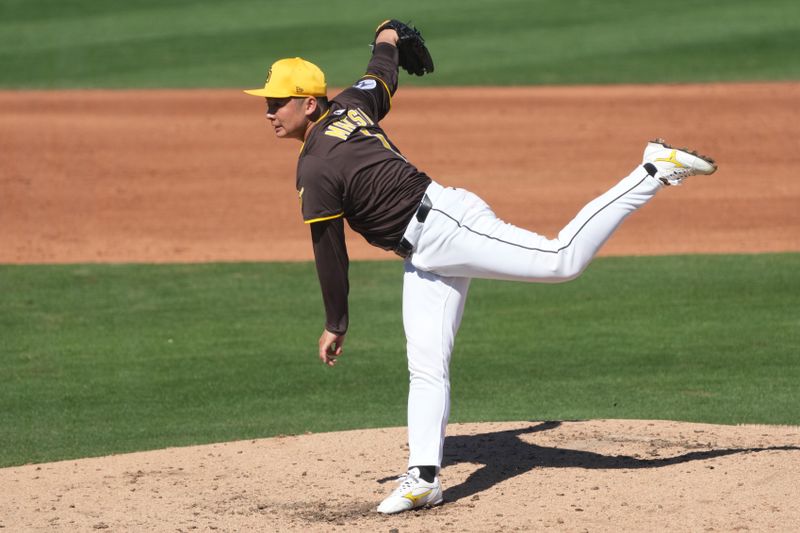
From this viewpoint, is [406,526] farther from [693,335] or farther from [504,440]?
[693,335]

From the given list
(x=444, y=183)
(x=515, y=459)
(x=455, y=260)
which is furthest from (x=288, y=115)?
(x=444, y=183)

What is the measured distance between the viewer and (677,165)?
212 inches

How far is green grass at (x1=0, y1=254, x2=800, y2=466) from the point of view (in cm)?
776

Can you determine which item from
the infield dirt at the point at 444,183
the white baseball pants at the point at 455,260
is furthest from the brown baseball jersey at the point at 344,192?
the infield dirt at the point at 444,183

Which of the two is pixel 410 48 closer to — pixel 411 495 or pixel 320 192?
pixel 320 192

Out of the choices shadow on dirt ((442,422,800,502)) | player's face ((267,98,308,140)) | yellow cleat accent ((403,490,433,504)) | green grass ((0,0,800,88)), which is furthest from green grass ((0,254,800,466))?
green grass ((0,0,800,88))

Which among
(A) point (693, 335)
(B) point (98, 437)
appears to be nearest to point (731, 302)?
(A) point (693, 335)

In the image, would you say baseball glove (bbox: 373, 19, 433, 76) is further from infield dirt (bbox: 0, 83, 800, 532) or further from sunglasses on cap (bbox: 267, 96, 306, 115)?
infield dirt (bbox: 0, 83, 800, 532)

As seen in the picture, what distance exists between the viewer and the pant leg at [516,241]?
530cm

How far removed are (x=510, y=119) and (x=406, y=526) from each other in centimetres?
1353

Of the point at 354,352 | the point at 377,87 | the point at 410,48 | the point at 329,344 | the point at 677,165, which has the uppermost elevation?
the point at 410,48

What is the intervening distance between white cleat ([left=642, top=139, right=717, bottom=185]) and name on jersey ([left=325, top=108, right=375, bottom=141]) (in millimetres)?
1261

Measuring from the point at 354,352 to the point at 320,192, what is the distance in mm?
3979

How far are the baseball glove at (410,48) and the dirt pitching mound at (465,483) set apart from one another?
2.02 m
